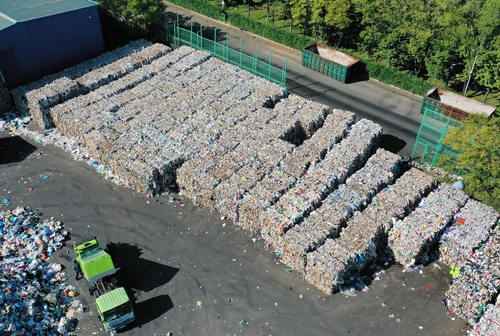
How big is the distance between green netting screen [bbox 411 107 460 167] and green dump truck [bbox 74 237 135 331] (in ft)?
68.5

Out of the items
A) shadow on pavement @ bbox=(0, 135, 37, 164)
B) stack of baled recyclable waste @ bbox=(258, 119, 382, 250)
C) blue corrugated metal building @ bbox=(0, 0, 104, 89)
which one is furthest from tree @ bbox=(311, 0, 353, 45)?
shadow on pavement @ bbox=(0, 135, 37, 164)

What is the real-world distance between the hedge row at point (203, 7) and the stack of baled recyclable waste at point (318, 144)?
971 inches

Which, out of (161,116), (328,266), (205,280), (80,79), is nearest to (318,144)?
(328,266)

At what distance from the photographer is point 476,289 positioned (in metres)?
19.6

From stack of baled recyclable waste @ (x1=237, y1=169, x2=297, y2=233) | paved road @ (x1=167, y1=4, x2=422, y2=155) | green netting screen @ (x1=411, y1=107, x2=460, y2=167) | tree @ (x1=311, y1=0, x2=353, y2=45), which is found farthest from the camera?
tree @ (x1=311, y1=0, x2=353, y2=45)

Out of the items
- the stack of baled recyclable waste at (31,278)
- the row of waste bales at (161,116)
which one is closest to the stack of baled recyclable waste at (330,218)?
the row of waste bales at (161,116)

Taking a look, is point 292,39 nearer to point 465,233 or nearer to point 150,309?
point 465,233

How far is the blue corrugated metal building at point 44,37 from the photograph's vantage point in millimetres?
33250

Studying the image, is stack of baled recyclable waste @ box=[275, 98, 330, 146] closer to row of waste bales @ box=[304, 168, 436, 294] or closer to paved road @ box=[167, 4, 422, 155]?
paved road @ box=[167, 4, 422, 155]

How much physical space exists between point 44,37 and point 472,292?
3416 centimetres

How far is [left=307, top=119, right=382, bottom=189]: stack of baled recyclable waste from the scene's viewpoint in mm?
25109

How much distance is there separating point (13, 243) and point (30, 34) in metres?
18.5

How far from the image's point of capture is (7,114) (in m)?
32.7

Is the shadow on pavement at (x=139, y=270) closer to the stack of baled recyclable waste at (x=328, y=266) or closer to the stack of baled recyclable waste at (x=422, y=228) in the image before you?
the stack of baled recyclable waste at (x=328, y=266)
